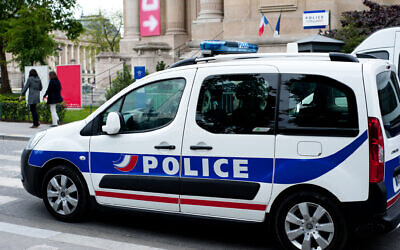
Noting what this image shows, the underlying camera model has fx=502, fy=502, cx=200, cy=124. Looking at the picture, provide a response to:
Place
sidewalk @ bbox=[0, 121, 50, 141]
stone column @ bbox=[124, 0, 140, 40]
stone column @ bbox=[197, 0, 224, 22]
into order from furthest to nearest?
1. stone column @ bbox=[124, 0, 140, 40]
2. stone column @ bbox=[197, 0, 224, 22]
3. sidewalk @ bbox=[0, 121, 50, 141]

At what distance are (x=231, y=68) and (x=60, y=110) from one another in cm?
1316

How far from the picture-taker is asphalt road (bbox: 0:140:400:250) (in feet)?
17.4

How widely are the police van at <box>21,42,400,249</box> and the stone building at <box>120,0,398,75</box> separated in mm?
20790

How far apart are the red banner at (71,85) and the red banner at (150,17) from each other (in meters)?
15.8

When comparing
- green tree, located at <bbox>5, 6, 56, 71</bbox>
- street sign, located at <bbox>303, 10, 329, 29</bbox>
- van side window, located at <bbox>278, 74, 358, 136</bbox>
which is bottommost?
van side window, located at <bbox>278, 74, 358, 136</bbox>

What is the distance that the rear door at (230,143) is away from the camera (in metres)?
4.93

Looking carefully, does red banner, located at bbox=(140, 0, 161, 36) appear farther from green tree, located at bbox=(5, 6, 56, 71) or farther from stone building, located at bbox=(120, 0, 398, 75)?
green tree, located at bbox=(5, 6, 56, 71)

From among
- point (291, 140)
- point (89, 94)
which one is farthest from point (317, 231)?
point (89, 94)

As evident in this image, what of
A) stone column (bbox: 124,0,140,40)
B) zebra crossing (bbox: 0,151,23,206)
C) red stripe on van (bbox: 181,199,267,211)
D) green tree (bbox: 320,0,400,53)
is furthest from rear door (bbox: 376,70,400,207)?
stone column (bbox: 124,0,140,40)

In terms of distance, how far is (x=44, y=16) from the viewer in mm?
26406

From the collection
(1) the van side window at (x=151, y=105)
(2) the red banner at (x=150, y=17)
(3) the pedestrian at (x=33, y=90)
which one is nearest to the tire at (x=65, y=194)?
(1) the van side window at (x=151, y=105)

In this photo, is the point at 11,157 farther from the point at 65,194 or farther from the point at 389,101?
the point at 389,101

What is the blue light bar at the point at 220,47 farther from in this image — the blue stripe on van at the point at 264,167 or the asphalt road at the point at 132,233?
the asphalt road at the point at 132,233

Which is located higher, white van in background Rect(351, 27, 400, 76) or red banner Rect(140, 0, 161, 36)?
red banner Rect(140, 0, 161, 36)
